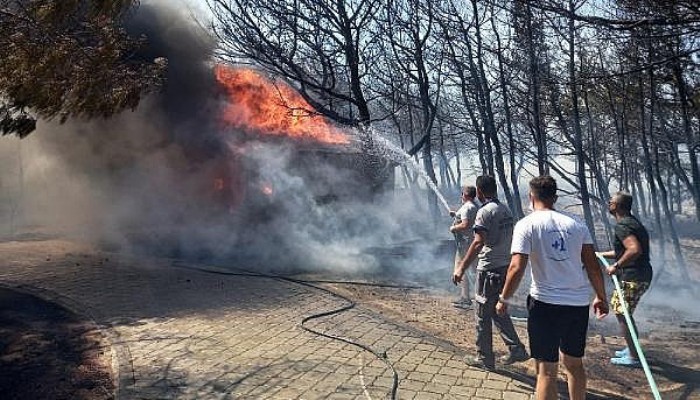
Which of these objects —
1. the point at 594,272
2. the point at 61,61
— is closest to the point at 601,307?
the point at 594,272

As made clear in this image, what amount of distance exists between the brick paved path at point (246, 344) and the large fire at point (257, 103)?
22.3 ft

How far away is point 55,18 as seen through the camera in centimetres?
490

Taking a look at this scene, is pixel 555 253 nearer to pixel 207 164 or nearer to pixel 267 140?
pixel 267 140

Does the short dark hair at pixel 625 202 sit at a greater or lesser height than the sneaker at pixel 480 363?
greater

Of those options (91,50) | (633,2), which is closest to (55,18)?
(91,50)

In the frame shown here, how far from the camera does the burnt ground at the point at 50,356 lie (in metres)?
Answer: 4.42

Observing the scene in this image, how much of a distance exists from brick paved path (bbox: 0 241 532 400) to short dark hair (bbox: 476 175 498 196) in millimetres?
1786

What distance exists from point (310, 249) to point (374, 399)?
8.17 metres

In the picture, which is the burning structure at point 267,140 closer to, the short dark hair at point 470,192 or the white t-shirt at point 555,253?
the short dark hair at point 470,192

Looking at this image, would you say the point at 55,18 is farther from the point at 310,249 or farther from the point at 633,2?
the point at 310,249

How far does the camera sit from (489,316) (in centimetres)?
489

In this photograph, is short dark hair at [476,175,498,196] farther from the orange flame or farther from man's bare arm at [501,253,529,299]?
the orange flame

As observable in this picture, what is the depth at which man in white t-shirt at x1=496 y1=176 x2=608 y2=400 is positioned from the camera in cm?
363

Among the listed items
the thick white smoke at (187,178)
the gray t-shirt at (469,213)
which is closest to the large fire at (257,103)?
the thick white smoke at (187,178)
